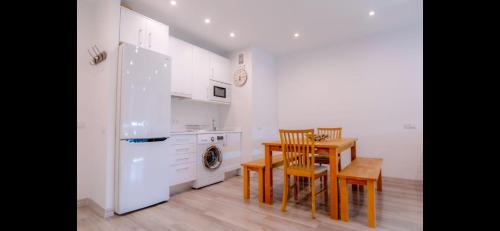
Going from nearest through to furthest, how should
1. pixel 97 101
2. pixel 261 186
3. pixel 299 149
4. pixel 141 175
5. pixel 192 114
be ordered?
pixel 299 149
pixel 141 175
pixel 97 101
pixel 261 186
pixel 192 114

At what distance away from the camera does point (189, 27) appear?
337 cm

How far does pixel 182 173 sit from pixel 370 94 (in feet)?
10.7

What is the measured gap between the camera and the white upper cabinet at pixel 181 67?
329cm

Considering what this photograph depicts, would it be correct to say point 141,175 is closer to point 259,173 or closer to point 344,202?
point 259,173

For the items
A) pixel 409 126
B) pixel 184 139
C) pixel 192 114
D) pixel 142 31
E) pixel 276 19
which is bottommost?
pixel 184 139

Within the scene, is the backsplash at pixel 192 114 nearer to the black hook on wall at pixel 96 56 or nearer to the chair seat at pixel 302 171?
the black hook on wall at pixel 96 56

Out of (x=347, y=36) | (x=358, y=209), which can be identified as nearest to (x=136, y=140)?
(x=358, y=209)

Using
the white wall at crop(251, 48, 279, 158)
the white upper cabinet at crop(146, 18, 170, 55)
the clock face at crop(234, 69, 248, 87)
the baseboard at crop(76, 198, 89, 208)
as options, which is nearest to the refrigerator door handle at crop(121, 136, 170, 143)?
the baseboard at crop(76, 198, 89, 208)

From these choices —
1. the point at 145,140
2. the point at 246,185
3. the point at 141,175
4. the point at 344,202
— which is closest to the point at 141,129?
the point at 145,140

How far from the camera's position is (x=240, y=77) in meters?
4.20
